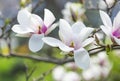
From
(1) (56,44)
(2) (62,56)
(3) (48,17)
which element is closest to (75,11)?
(3) (48,17)

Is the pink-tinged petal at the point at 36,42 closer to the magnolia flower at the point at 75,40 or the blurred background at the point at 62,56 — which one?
the magnolia flower at the point at 75,40

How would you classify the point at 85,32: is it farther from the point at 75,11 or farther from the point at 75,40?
the point at 75,11

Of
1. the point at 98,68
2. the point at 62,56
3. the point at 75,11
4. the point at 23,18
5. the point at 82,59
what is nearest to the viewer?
the point at 82,59

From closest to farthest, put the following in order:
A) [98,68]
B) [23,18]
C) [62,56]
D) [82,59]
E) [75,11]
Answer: [82,59] → [23,18] → [75,11] → [98,68] → [62,56]

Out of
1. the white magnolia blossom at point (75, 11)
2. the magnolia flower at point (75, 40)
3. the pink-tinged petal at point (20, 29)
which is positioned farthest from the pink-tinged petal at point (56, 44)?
the white magnolia blossom at point (75, 11)

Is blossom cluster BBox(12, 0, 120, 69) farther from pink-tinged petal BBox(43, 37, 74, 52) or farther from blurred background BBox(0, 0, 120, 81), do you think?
blurred background BBox(0, 0, 120, 81)

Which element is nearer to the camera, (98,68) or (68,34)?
(68,34)

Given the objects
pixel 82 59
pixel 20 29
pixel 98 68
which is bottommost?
pixel 98 68

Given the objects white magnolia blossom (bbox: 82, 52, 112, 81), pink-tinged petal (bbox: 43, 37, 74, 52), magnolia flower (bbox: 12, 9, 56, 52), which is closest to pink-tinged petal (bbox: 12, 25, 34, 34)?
magnolia flower (bbox: 12, 9, 56, 52)

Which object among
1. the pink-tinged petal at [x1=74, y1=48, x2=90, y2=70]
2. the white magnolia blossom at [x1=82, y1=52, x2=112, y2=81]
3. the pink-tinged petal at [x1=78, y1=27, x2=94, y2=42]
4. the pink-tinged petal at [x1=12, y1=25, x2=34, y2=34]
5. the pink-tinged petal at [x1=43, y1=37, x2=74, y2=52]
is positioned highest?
the pink-tinged petal at [x1=12, y1=25, x2=34, y2=34]
